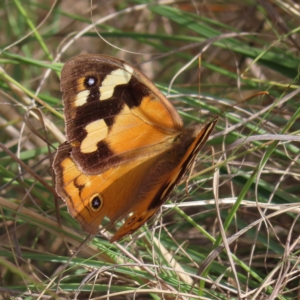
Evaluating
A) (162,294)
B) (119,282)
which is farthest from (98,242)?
(162,294)

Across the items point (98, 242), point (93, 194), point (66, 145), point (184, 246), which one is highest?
point (66, 145)

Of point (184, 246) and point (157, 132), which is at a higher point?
point (157, 132)

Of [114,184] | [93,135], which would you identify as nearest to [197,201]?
[114,184]

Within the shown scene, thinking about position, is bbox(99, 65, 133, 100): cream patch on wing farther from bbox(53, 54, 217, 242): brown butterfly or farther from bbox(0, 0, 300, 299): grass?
bbox(0, 0, 300, 299): grass

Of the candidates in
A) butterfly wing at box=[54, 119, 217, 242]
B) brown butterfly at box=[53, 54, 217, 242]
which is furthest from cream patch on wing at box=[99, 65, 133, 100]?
butterfly wing at box=[54, 119, 217, 242]

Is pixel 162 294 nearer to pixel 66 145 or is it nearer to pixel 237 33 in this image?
pixel 66 145

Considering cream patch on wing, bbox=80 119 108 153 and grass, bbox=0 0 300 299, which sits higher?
cream patch on wing, bbox=80 119 108 153

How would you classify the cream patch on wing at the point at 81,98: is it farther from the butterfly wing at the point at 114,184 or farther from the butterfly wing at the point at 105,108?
the butterfly wing at the point at 114,184
